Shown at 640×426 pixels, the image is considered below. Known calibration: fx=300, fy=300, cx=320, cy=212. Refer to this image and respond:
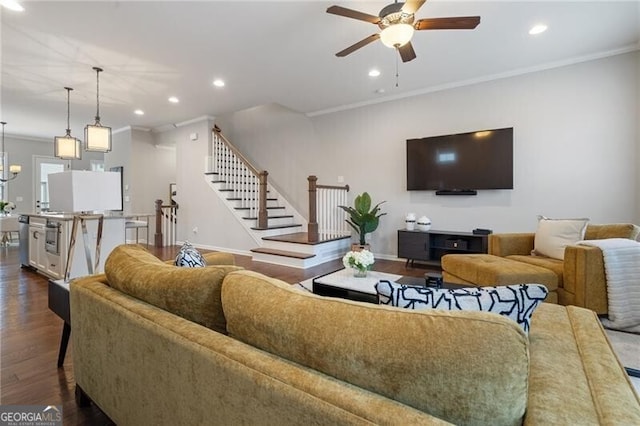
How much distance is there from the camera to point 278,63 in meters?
3.76

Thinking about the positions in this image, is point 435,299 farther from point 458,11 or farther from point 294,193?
point 294,193

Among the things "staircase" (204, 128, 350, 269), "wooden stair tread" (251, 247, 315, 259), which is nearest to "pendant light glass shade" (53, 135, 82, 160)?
"staircase" (204, 128, 350, 269)

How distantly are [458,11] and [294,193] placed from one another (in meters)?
4.36

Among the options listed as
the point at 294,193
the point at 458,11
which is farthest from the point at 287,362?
the point at 294,193

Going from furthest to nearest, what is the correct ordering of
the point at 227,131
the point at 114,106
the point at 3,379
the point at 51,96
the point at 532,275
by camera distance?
the point at 227,131
the point at 114,106
the point at 51,96
the point at 532,275
the point at 3,379

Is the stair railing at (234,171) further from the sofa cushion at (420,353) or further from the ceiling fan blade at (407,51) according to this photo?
the sofa cushion at (420,353)

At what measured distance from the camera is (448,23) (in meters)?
2.29

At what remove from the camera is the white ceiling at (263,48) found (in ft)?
8.95

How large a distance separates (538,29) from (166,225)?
711 centimetres

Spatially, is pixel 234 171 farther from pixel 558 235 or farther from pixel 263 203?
pixel 558 235

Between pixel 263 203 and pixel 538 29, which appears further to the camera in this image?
pixel 263 203

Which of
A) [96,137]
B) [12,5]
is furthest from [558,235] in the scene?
[12,5]

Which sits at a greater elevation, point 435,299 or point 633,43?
point 633,43

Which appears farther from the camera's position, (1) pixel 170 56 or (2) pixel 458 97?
(2) pixel 458 97
